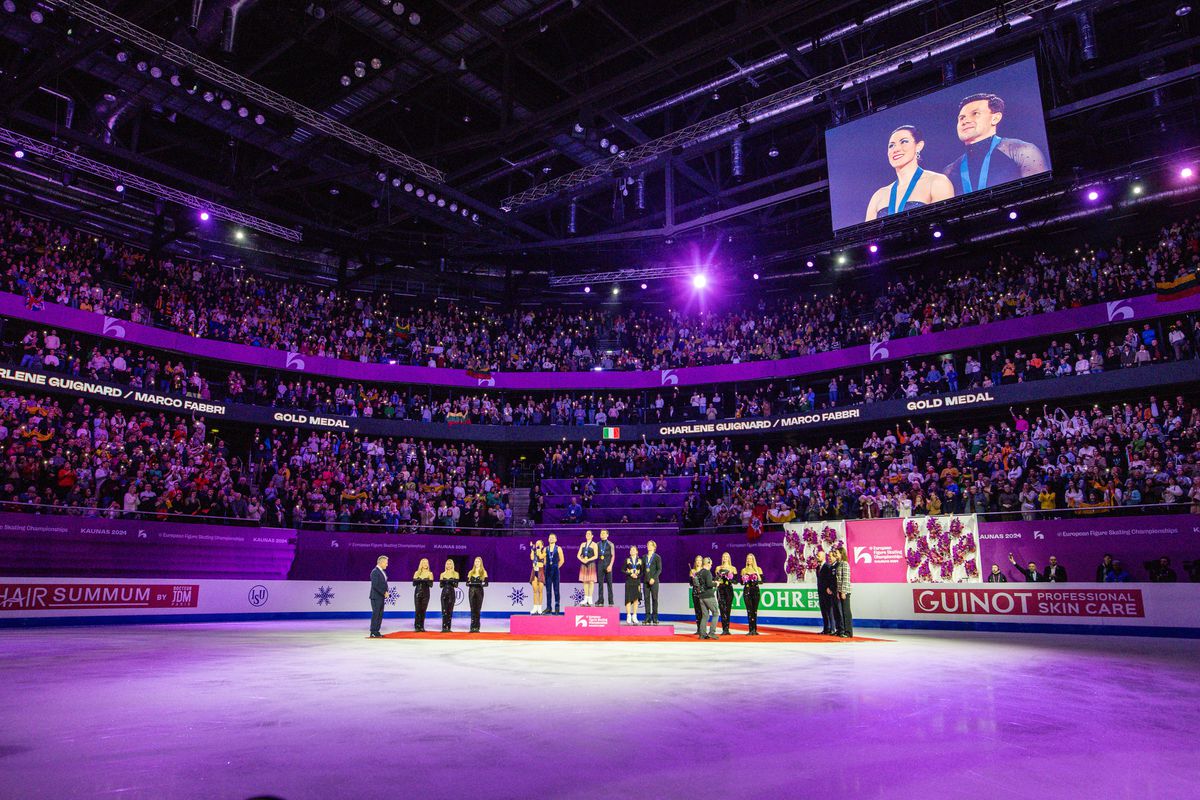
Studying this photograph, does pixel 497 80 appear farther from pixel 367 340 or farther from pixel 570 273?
pixel 367 340

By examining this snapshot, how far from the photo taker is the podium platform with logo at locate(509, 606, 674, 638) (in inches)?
636

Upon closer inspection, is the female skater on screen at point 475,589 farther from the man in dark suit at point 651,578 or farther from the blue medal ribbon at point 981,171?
the blue medal ribbon at point 981,171

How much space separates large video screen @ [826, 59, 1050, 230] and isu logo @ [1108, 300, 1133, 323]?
9.92m

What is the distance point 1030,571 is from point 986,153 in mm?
11130

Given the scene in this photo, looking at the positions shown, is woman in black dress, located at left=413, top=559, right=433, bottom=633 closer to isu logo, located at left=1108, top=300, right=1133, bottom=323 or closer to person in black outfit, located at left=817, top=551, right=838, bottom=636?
person in black outfit, located at left=817, top=551, right=838, bottom=636

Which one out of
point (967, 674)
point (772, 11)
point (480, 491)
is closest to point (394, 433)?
point (480, 491)

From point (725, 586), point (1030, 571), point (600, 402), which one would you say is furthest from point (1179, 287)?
point (600, 402)

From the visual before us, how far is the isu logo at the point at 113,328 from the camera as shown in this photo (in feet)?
90.4

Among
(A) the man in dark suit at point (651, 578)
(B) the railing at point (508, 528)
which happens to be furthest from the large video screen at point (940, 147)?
(A) the man in dark suit at point (651, 578)

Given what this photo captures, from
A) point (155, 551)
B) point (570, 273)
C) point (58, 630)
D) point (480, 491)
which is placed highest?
Result: point (570, 273)

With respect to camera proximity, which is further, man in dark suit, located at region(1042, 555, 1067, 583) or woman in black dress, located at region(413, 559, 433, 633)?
man in dark suit, located at region(1042, 555, 1067, 583)

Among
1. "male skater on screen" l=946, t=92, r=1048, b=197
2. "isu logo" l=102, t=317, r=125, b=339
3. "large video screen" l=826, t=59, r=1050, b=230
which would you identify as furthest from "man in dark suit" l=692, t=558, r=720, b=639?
"isu logo" l=102, t=317, r=125, b=339

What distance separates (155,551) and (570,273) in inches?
819

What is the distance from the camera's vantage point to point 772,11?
1770 centimetres
